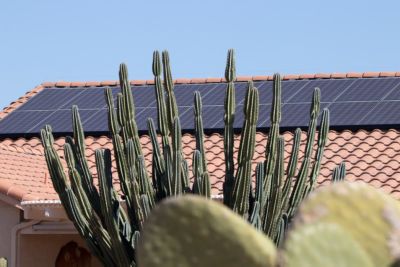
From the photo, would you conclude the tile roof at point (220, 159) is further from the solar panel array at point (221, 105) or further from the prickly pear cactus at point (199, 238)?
the prickly pear cactus at point (199, 238)

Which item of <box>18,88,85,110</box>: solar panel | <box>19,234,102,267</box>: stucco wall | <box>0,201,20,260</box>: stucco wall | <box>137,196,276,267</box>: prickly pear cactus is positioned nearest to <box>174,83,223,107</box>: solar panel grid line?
<box>18,88,85,110</box>: solar panel

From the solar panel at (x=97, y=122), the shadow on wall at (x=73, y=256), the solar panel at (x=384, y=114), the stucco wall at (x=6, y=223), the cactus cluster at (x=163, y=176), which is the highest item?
the solar panel at (x=384, y=114)

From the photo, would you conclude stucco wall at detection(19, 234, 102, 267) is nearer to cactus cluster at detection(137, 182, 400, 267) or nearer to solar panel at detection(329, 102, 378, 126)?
solar panel at detection(329, 102, 378, 126)

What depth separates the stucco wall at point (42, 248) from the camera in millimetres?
14664

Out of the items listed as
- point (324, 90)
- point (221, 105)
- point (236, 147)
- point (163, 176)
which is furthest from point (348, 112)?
point (163, 176)

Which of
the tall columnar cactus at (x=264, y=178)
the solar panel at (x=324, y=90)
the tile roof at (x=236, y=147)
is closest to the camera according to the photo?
the tall columnar cactus at (x=264, y=178)

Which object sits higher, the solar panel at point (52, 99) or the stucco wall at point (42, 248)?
the solar panel at point (52, 99)

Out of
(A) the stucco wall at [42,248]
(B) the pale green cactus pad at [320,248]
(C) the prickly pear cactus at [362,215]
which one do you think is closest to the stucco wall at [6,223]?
(A) the stucco wall at [42,248]

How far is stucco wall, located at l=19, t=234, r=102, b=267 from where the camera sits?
48.1 feet

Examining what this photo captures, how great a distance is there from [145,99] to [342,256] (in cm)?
1647

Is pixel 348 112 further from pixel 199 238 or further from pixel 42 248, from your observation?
pixel 199 238

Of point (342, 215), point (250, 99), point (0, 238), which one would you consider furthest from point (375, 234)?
point (0, 238)

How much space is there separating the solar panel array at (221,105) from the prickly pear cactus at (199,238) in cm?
1356

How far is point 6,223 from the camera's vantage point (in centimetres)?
1459
